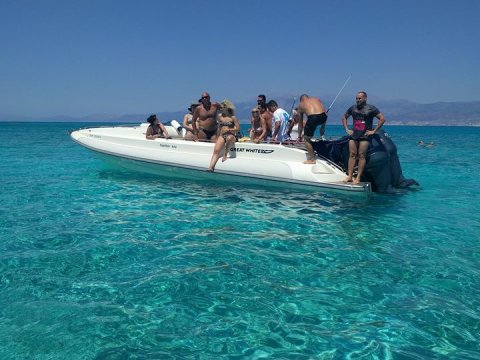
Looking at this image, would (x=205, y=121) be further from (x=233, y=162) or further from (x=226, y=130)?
(x=233, y=162)

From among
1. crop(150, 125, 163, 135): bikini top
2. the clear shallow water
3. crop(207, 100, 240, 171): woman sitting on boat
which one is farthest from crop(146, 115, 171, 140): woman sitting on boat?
the clear shallow water

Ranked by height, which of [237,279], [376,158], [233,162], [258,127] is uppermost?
[258,127]

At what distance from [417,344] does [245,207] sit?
4.33 m

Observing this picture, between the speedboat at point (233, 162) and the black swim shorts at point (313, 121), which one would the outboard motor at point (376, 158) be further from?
the black swim shorts at point (313, 121)

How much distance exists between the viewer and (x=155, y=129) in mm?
10547

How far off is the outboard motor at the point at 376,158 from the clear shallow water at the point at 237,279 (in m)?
0.71

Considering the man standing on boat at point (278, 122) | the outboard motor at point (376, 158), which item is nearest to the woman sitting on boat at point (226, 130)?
the man standing on boat at point (278, 122)

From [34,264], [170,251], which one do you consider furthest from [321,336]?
[34,264]

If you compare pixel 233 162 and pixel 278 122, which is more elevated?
pixel 278 122

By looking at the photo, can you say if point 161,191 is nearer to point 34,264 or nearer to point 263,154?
point 263,154

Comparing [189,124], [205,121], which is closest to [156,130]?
[189,124]

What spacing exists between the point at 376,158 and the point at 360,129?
0.76 metres

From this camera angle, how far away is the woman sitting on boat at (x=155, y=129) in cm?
1029

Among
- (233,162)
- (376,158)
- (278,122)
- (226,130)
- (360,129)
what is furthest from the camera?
(278,122)
